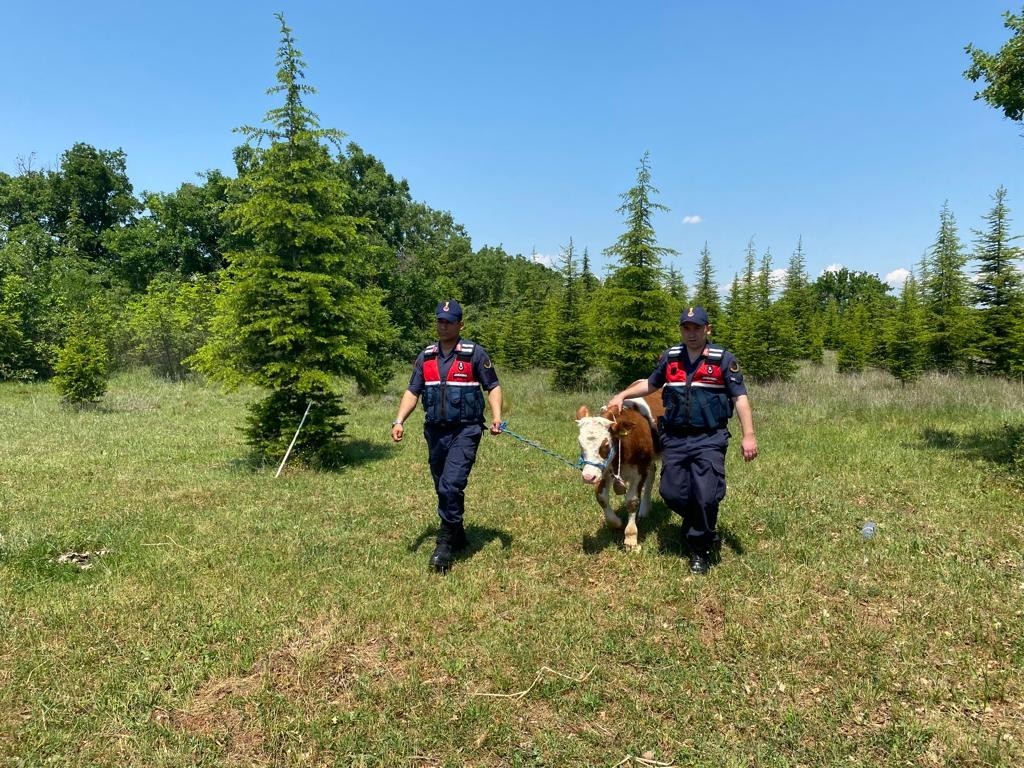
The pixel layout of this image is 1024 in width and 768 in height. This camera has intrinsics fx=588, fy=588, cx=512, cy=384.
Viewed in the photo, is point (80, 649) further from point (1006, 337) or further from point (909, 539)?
point (1006, 337)

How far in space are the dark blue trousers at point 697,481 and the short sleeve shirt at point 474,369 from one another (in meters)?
1.93

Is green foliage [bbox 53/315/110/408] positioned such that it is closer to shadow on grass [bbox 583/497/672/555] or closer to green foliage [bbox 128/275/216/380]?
green foliage [bbox 128/275/216/380]

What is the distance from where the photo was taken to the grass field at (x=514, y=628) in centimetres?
351

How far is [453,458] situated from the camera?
5.95 meters

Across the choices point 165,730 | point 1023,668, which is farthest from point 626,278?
point 165,730

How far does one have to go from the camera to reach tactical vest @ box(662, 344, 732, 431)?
18.2 feet

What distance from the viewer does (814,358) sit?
32.7m

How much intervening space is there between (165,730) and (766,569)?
5.01 metres

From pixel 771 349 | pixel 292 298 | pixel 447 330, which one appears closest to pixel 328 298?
pixel 292 298

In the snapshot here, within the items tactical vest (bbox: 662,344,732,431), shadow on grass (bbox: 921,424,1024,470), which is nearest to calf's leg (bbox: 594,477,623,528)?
tactical vest (bbox: 662,344,732,431)

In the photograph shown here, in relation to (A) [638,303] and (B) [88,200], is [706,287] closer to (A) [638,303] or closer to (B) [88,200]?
Result: (A) [638,303]

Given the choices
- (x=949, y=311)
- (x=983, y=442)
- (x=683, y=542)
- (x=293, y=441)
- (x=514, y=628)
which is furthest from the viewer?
(x=949, y=311)

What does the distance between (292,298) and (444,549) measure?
6158mm

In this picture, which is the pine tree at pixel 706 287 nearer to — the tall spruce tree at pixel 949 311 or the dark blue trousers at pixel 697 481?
the tall spruce tree at pixel 949 311
